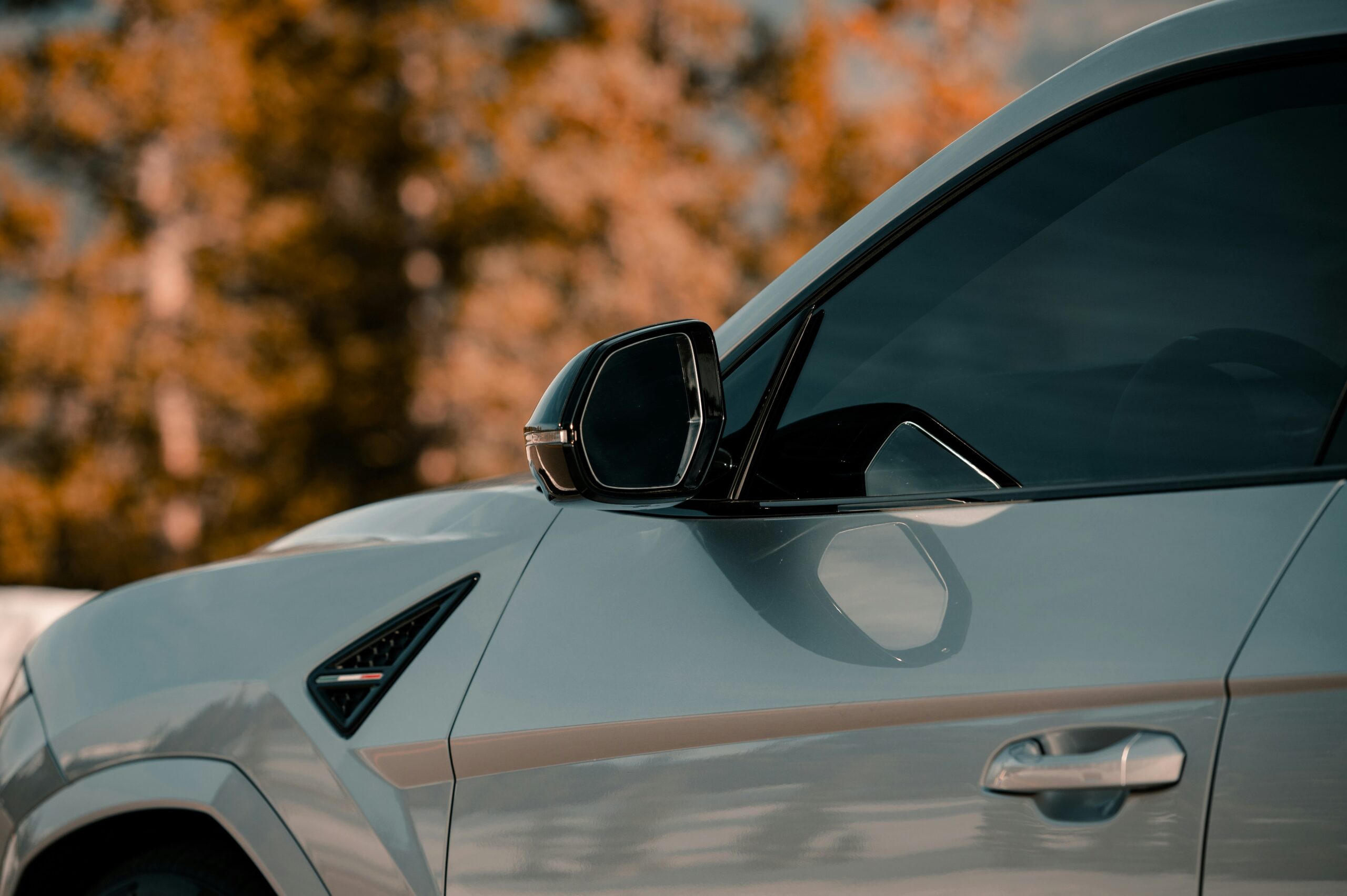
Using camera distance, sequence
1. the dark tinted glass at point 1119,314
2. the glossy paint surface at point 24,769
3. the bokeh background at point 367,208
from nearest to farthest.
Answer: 1. the dark tinted glass at point 1119,314
2. the glossy paint surface at point 24,769
3. the bokeh background at point 367,208

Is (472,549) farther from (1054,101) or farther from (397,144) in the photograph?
(397,144)

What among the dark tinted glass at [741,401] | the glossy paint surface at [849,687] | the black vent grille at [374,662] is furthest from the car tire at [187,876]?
the dark tinted glass at [741,401]

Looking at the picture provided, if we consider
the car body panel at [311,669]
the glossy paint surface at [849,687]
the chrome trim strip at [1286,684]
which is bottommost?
the car body panel at [311,669]

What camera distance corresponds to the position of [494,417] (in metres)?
15.6

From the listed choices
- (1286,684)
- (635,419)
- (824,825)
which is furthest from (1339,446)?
(635,419)

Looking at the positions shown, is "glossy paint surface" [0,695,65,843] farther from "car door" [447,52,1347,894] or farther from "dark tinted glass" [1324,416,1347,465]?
"dark tinted glass" [1324,416,1347,465]

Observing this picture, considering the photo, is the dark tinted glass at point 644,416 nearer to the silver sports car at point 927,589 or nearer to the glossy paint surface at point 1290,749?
the silver sports car at point 927,589

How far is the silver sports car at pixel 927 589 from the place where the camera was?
1164 millimetres

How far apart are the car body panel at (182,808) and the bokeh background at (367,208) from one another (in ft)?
44.6

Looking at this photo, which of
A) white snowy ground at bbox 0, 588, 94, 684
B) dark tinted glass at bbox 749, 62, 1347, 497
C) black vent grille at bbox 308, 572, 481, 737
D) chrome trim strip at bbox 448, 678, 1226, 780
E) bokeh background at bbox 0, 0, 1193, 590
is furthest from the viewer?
bokeh background at bbox 0, 0, 1193, 590

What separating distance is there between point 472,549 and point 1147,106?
1.13m

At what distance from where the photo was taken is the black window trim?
1.26m

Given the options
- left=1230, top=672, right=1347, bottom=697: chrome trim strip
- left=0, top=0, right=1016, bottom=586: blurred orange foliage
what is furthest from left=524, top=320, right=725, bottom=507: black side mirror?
left=0, top=0, right=1016, bottom=586: blurred orange foliage

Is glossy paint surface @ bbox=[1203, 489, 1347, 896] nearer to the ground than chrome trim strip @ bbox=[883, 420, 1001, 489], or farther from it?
nearer to the ground
